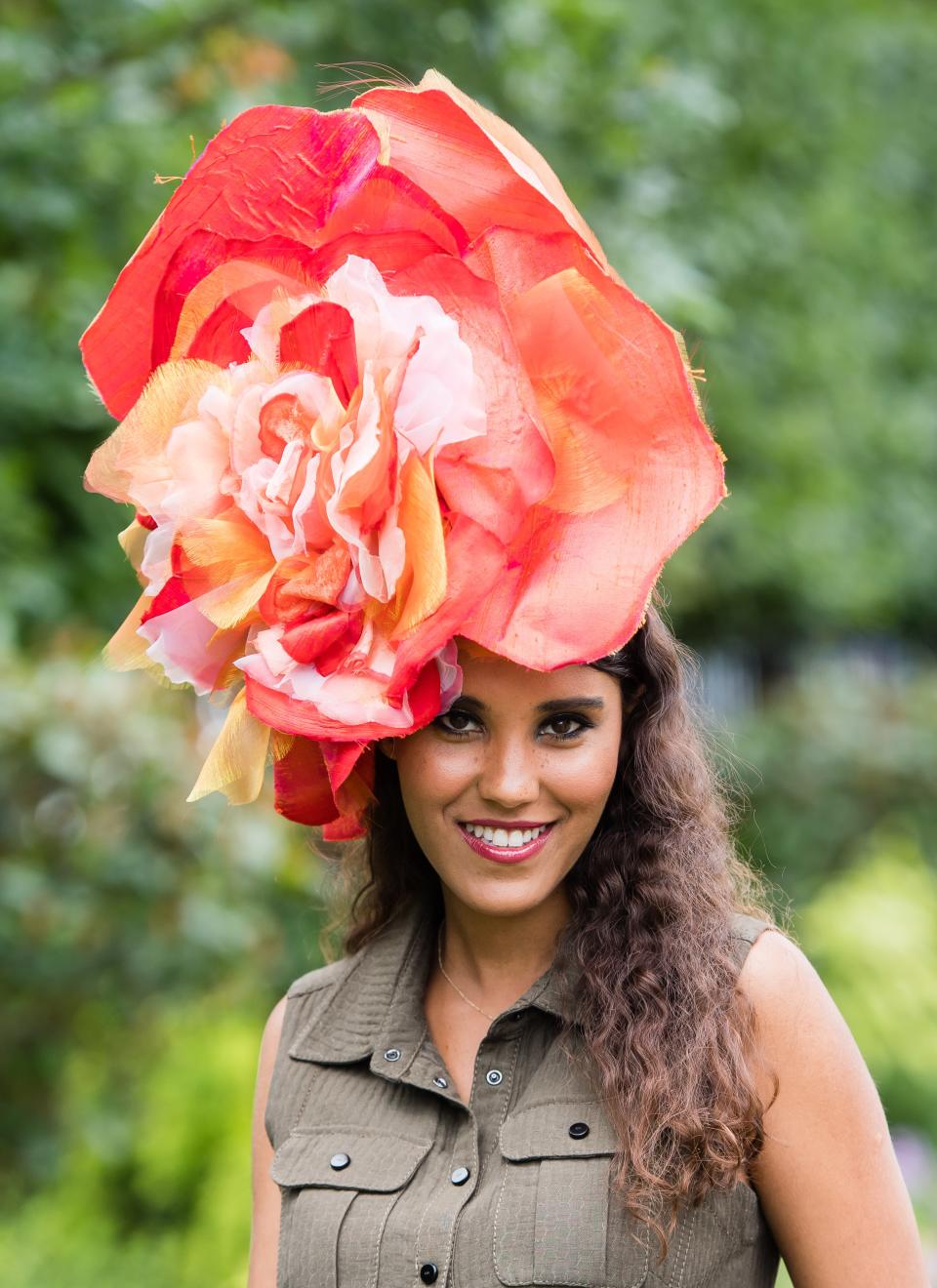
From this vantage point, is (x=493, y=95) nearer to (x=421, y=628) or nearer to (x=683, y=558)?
(x=421, y=628)

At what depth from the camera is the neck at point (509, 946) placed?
88.7 inches

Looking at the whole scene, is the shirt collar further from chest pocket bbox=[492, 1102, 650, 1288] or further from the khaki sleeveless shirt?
chest pocket bbox=[492, 1102, 650, 1288]

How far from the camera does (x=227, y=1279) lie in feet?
16.2

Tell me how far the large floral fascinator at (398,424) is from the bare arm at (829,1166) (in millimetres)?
595

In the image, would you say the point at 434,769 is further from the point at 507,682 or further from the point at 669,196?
the point at 669,196

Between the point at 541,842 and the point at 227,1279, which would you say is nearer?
the point at 541,842

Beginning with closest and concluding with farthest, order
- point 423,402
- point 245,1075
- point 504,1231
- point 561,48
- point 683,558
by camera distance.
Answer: point 423,402 < point 504,1231 < point 561,48 < point 245,1075 < point 683,558

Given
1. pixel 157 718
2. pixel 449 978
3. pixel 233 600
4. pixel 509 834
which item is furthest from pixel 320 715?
pixel 157 718

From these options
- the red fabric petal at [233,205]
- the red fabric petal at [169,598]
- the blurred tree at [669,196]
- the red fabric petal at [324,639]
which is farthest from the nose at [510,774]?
the blurred tree at [669,196]

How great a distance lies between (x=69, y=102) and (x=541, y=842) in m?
3.07

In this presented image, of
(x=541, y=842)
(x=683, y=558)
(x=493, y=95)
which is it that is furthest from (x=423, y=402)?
(x=683, y=558)

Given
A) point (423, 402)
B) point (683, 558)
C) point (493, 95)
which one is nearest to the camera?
point (423, 402)

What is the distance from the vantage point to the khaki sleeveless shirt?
200cm

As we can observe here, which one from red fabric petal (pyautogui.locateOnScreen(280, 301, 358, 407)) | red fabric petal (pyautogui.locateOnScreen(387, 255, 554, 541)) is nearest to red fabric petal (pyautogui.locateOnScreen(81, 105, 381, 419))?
red fabric petal (pyautogui.locateOnScreen(280, 301, 358, 407))
